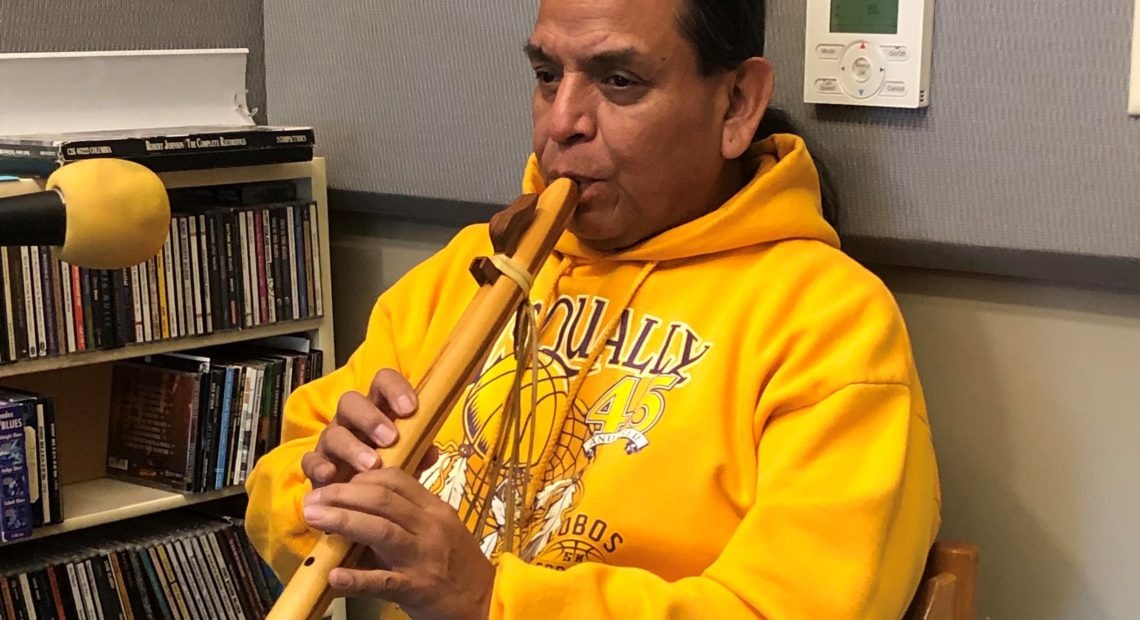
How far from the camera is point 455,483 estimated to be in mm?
1184

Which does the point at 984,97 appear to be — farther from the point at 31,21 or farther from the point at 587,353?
the point at 31,21

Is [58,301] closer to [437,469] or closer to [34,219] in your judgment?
[437,469]

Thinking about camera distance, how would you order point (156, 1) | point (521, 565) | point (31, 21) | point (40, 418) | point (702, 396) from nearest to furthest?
point (521, 565) < point (702, 396) < point (40, 418) < point (31, 21) < point (156, 1)

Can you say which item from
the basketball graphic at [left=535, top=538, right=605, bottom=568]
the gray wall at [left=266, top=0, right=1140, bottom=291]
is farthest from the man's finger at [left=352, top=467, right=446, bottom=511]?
the gray wall at [left=266, top=0, right=1140, bottom=291]

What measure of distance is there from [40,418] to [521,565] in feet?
2.53

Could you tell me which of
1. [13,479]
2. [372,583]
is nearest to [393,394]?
[372,583]

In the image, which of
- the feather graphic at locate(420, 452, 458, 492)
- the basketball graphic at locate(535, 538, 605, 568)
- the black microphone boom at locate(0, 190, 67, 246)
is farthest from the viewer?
the feather graphic at locate(420, 452, 458, 492)

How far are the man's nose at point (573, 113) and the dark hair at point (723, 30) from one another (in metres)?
0.10

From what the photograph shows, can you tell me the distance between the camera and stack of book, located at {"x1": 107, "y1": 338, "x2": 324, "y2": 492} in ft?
5.35

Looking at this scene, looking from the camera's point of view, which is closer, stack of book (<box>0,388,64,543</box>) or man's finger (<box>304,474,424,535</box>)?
man's finger (<box>304,474,424,535</box>)

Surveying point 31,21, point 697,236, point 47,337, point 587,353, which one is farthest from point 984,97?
point 31,21

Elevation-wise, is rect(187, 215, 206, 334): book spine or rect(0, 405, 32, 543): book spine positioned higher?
rect(187, 215, 206, 334): book spine

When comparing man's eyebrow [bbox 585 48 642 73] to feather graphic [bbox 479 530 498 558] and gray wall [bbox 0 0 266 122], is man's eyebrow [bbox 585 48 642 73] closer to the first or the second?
feather graphic [bbox 479 530 498 558]

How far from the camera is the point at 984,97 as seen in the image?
116 cm
